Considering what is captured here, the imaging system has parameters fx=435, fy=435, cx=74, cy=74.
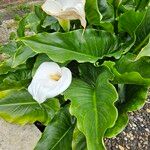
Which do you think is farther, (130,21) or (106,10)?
(106,10)

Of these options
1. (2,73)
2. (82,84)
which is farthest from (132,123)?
(2,73)

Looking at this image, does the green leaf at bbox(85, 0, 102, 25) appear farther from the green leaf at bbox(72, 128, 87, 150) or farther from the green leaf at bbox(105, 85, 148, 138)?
the green leaf at bbox(72, 128, 87, 150)

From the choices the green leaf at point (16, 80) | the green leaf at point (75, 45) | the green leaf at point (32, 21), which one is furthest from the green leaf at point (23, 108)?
the green leaf at point (32, 21)

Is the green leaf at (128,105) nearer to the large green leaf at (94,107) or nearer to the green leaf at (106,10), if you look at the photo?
the large green leaf at (94,107)

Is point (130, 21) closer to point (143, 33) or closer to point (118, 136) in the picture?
point (143, 33)

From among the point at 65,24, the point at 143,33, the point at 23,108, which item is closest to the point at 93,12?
the point at 65,24
